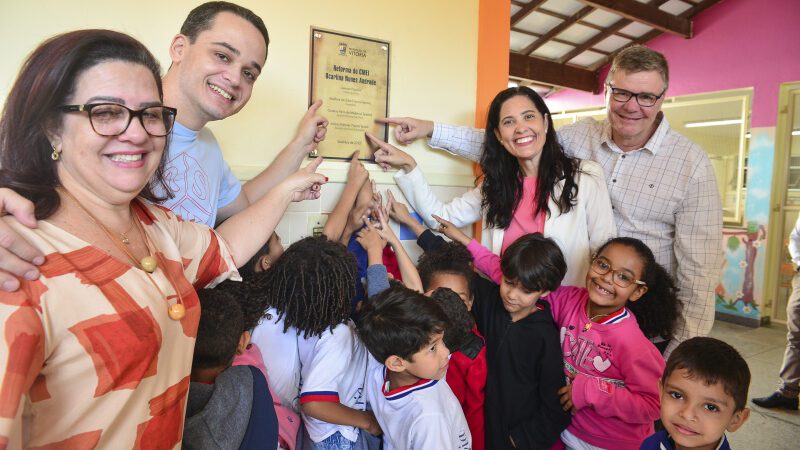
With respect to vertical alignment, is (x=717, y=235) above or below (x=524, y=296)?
above

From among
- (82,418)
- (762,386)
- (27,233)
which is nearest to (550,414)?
(82,418)

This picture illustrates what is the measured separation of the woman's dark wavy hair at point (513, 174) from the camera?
6.59 ft

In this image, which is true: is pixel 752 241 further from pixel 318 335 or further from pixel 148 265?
pixel 148 265

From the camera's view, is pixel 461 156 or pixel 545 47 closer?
pixel 461 156

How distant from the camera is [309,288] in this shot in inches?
61.2

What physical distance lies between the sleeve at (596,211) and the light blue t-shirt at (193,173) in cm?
145

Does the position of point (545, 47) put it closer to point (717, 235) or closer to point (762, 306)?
point (762, 306)

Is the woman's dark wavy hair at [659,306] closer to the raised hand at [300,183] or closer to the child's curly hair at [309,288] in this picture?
the child's curly hair at [309,288]

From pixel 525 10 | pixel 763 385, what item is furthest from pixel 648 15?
pixel 763 385

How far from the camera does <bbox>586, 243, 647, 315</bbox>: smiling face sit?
169 cm

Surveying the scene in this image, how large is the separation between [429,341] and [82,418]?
0.92 m

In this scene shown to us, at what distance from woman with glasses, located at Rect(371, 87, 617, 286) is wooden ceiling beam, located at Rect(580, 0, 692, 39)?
17.5 feet

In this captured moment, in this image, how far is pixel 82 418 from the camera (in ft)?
2.46

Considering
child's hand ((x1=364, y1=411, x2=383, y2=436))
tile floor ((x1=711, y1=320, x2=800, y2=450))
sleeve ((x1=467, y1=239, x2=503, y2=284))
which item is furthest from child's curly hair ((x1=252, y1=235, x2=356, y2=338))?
tile floor ((x1=711, y1=320, x2=800, y2=450))
